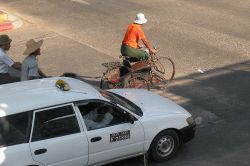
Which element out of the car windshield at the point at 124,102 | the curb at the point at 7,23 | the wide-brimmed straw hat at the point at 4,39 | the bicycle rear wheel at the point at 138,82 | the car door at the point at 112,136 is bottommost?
the curb at the point at 7,23

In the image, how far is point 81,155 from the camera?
8.34m

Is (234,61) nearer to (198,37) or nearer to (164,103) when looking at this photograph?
(198,37)

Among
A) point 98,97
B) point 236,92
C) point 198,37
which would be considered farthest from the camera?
point 198,37

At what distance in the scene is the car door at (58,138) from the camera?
792 cm

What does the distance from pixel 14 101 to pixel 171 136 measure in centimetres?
284

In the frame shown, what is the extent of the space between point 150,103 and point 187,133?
2.75 feet

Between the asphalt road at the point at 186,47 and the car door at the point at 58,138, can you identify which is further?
the asphalt road at the point at 186,47

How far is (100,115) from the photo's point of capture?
8.70m

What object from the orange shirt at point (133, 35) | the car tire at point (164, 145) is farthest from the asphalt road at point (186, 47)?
the orange shirt at point (133, 35)

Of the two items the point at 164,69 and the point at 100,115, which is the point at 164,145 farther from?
the point at 164,69

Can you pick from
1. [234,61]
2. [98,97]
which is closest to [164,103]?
[98,97]

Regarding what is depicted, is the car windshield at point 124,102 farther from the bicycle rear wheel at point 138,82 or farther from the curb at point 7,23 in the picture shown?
the curb at point 7,23

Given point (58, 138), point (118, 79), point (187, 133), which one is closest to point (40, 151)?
point (58, 138)

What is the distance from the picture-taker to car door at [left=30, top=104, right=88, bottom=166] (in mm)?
7922
